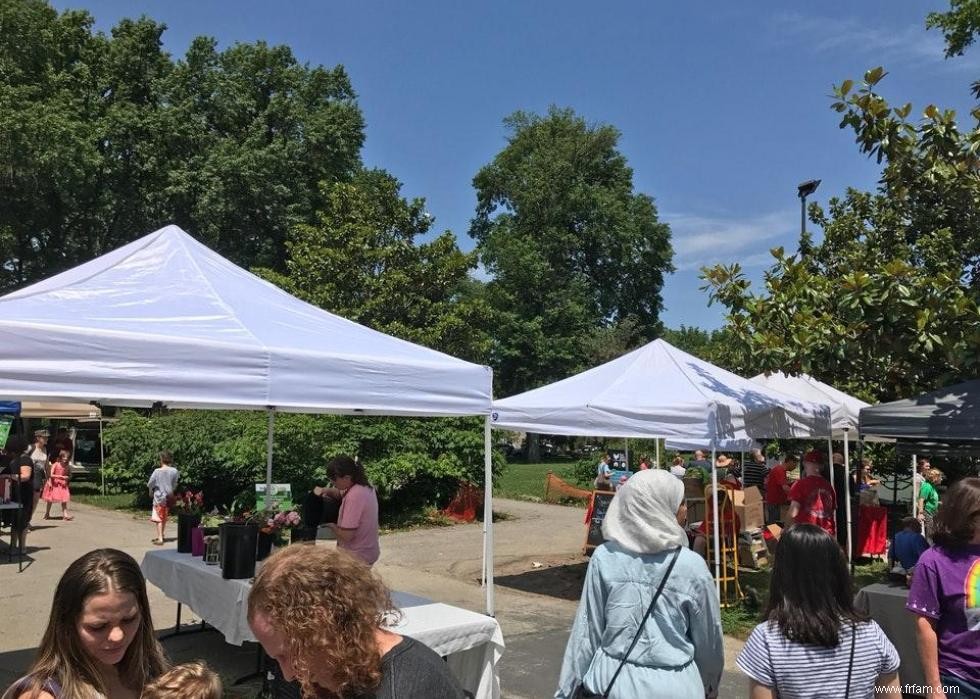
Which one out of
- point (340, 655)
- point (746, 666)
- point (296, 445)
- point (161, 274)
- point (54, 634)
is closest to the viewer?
point (340, 655)

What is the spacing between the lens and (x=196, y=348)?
4.59m

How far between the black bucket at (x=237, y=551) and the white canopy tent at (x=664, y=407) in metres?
3.87

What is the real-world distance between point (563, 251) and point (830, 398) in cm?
3342

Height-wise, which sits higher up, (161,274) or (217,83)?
(217,83)

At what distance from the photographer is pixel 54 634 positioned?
7.40ft

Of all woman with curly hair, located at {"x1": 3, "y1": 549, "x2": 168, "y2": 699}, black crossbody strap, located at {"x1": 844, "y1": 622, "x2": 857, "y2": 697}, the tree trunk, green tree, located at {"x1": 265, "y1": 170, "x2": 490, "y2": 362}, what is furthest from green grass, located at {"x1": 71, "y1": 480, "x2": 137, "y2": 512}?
the tree trunk

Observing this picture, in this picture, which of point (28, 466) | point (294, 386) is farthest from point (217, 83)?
point (294, 386)

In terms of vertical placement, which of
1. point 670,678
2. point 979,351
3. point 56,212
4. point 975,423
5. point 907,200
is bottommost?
point 670,678

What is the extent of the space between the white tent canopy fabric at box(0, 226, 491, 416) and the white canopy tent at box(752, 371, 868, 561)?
6340 mm

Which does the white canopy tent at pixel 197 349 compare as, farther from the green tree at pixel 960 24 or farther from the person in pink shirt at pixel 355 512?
the green tree at pixel 960 24

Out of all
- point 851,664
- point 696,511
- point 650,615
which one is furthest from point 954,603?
point 696,511

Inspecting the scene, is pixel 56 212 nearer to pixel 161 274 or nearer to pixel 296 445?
pixel 296 445

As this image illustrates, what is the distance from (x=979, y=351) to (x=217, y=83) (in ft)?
96.2

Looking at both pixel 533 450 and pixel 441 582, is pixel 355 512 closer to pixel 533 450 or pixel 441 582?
pixel 441 582
